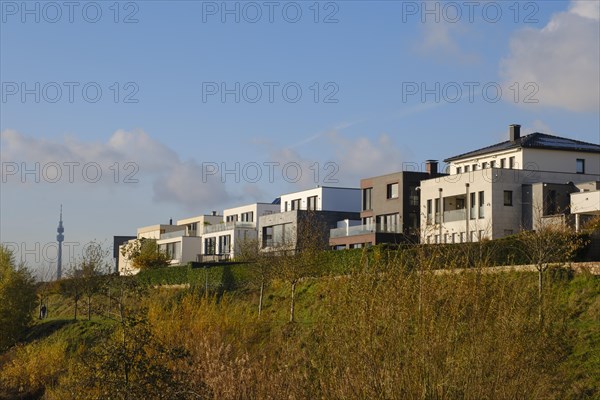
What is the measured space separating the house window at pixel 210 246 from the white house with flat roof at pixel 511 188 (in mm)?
31451

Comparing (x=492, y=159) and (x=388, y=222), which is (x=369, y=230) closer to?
(x=388, y=222)

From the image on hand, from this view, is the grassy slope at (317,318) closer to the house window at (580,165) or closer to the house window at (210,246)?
the house window at (580,165)

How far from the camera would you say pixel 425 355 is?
11.9 metres

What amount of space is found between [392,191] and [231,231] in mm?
24925

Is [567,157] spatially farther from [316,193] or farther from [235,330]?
[235,330]

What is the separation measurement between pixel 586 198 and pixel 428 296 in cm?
3917

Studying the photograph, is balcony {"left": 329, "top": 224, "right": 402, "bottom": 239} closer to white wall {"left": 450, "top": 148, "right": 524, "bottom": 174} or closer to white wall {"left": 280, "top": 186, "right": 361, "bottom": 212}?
white wall {"left": 450, "top": 148, "right": 524, "bottom": 174}

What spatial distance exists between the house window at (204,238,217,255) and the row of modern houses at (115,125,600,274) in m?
11.4

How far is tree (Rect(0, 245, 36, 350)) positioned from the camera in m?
48.1

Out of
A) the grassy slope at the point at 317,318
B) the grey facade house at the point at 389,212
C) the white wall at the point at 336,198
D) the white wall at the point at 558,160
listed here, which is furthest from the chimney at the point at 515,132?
the grassy slope at the point at 317,318

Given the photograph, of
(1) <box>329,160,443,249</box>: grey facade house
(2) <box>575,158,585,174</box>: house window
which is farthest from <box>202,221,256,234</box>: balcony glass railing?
(2) <box>575,158,585,174</box>: house window

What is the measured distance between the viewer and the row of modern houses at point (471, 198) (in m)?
53.1

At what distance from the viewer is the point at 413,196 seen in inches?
2448

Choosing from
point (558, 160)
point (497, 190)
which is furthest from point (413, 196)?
point (558, 160)
